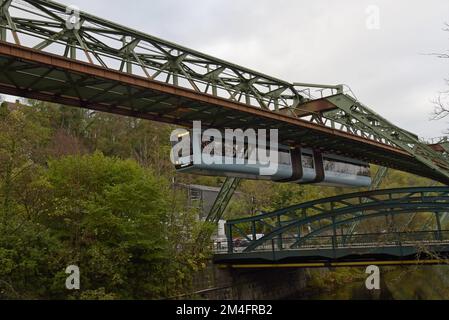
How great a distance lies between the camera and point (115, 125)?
52.9 meters

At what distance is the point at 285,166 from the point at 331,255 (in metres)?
5.86

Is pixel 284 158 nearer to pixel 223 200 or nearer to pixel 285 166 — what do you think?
pixel 285 166

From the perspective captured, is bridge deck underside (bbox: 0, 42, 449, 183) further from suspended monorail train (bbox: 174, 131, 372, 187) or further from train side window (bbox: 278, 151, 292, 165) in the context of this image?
suspended monorail train (bbox: 174, 131, 372, 187)

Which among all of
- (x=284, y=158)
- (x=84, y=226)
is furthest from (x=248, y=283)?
(x=84, y=226)

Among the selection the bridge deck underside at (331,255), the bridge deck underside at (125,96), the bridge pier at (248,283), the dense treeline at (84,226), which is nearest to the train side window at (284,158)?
the bridge deck underside at (125,96)

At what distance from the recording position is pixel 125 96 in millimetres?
16484

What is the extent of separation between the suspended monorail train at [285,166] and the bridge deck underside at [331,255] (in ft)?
14.1

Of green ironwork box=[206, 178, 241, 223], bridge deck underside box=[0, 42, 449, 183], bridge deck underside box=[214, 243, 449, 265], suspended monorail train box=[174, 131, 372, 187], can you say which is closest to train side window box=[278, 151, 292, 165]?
suspended monorail train box=[174, 131, 372, 187]

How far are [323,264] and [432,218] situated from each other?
72.7ft

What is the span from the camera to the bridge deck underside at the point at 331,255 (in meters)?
22.2

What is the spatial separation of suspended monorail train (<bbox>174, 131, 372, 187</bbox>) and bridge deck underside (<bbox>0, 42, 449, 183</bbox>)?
1195 mm

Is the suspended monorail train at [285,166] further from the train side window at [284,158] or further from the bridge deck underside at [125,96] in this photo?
the bridge deck underside at [125,96]

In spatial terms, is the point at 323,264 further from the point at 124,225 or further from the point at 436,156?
the point at 124,225
